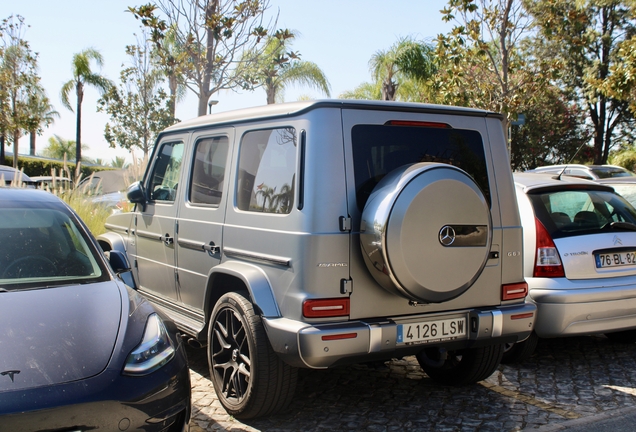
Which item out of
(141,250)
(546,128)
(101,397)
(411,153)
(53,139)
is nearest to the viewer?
(101,397)

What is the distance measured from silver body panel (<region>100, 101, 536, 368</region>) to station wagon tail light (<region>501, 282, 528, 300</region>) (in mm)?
40

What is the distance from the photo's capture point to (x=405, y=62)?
80.4 ft

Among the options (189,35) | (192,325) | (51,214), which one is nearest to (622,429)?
(192,325)

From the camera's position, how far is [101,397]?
292 centimetres

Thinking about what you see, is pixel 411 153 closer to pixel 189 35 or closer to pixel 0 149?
pixel 189 35

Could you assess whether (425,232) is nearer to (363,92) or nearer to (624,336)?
(624,336)

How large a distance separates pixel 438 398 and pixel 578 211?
6.87 ft

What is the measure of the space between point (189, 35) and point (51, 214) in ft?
28.1

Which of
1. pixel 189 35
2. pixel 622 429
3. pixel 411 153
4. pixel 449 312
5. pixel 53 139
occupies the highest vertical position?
pixel 53 139

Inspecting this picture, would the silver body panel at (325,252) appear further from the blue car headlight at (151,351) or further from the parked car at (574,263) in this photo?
the parked car at (574,263)

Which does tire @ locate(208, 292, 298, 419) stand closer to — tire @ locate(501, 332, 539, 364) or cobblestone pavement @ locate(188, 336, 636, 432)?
cobblestone pavement @ locate(188, 336, 636, 432)

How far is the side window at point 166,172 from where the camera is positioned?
17.4 ft

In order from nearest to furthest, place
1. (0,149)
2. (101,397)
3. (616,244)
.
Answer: (101,397)
(616,244)
(0,149)

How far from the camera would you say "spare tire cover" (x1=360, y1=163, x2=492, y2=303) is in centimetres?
354
